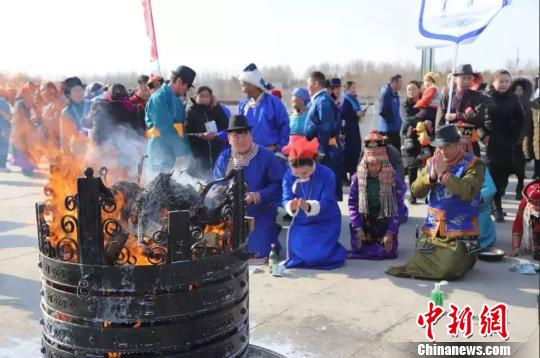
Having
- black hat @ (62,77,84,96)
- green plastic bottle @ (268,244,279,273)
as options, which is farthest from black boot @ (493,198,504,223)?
black hat @ (62,77,84,96)

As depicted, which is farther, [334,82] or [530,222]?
[334,82]

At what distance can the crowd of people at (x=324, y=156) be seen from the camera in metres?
4.82

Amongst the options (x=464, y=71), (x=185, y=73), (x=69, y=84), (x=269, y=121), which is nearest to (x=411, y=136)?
(x=464, y=71)

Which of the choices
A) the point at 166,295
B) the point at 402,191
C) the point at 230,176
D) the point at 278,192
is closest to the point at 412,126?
the point at 402,191

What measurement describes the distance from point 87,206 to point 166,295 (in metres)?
0.47

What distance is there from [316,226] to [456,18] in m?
2.79

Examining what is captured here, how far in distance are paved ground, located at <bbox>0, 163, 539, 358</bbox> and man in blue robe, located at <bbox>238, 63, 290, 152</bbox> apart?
1.85 m

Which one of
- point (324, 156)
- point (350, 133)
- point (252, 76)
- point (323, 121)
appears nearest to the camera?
point (252, 76)

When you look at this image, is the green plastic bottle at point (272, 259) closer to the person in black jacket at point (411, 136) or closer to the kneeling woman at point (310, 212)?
the kneeling woman at point (310, 212)

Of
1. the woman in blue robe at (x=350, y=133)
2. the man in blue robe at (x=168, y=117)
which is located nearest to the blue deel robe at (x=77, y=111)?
the man in blue robe at (x=168, y=117)

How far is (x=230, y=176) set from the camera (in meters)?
2.68

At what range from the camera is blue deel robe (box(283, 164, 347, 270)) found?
5168 mm

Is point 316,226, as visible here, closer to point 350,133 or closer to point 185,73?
point 185,73

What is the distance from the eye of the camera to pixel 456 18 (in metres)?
6.12
